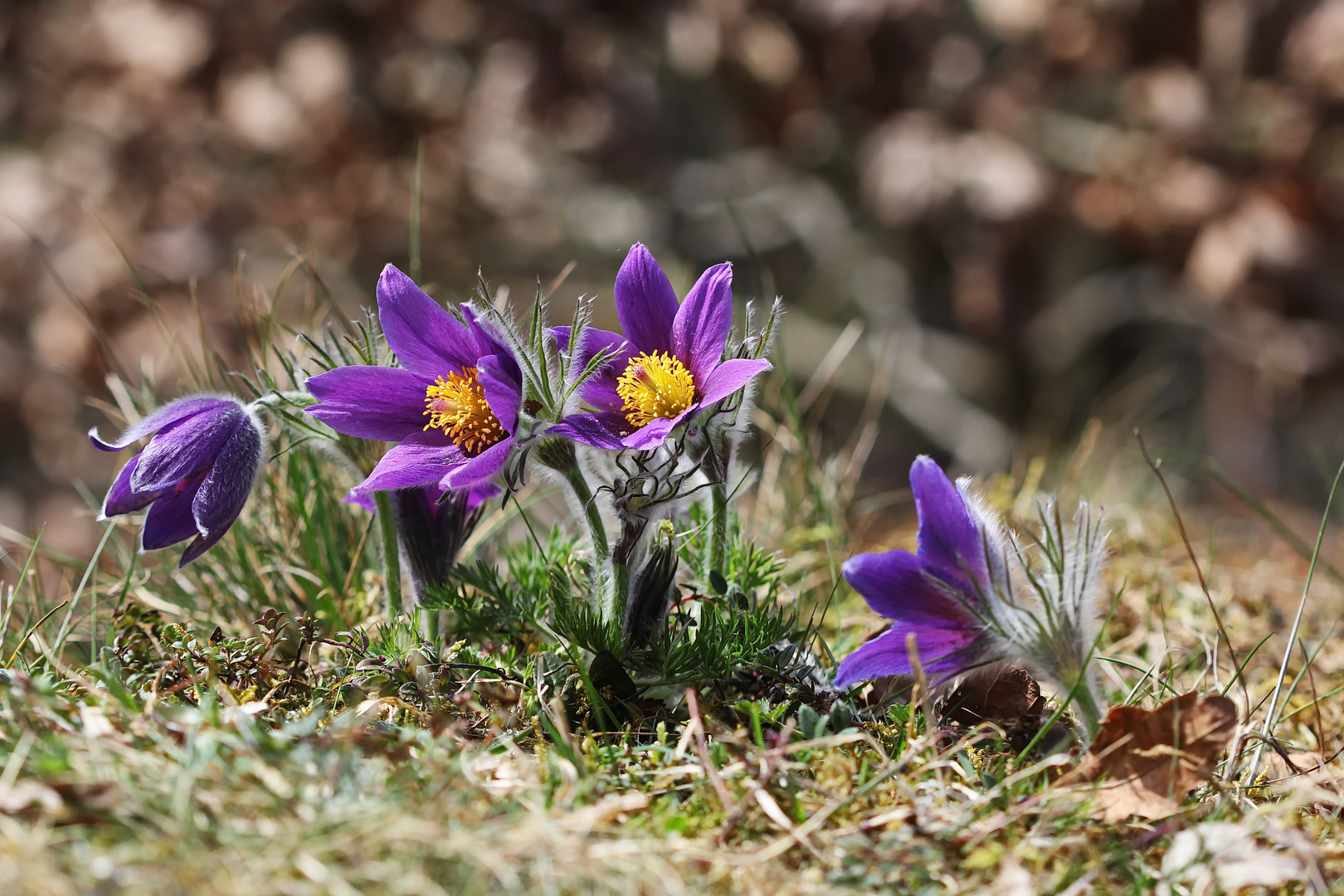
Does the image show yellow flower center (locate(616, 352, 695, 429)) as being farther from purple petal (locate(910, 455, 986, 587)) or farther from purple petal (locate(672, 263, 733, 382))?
purple petal (locate(910, 455, 986, 587))

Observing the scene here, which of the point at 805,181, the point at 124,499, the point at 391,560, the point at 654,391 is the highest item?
the point at 805,181

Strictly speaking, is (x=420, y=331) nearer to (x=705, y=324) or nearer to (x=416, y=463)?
(x=416, y=463)

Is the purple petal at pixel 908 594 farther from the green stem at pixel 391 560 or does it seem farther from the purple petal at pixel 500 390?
the green stem at pixel 391 560

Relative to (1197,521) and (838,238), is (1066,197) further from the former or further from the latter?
(1197,521)

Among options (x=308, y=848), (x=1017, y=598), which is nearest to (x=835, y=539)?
(x=1017, y=598)

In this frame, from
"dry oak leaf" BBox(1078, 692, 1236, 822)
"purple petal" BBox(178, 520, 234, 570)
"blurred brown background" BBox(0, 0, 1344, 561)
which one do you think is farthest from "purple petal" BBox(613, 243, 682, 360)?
"blurred brown background" BBox(0, 0, 1344, 561)

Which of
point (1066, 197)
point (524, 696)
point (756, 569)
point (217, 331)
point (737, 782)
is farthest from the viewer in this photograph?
point (217, 331)

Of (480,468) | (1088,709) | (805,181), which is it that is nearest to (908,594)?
(1088,709)
